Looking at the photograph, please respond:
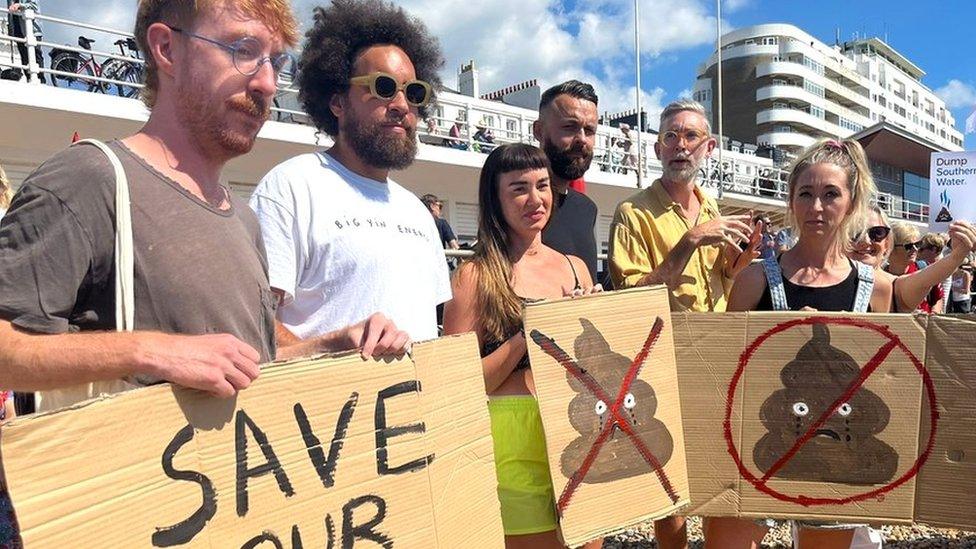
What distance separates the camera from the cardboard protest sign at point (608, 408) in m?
2.02

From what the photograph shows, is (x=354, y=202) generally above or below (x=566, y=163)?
below

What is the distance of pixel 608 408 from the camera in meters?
2.10

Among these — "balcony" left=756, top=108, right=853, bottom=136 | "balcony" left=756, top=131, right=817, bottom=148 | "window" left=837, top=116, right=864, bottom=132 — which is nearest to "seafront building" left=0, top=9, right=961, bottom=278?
"balcony" left=756, top=131, right=817, bottom=148

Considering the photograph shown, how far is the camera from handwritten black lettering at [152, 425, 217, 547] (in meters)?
1.23

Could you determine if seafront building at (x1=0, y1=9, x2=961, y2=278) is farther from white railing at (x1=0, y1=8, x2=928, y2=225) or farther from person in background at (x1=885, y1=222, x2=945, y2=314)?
person in background at (x1=885, y1=222, x2=945, y2=314)

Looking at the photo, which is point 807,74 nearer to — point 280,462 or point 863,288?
point 863,288

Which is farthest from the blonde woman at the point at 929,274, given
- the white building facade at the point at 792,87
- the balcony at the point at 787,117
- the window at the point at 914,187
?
the balcony at the point at 787,117

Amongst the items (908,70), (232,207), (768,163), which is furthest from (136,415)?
(908,70)

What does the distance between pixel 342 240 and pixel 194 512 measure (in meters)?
0.91

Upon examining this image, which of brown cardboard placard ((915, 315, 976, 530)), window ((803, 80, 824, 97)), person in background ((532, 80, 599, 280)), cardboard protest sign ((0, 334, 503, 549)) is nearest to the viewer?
cardboard protest sign ((0, 334, 503, 549))

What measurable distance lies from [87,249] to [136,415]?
1.00 ft

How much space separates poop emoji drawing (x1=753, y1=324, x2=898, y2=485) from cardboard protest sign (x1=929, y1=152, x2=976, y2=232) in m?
1.33

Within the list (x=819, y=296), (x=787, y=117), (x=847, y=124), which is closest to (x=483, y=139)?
(x=819, y=296)

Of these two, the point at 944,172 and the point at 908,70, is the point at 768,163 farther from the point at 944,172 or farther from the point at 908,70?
the point at 908,70
